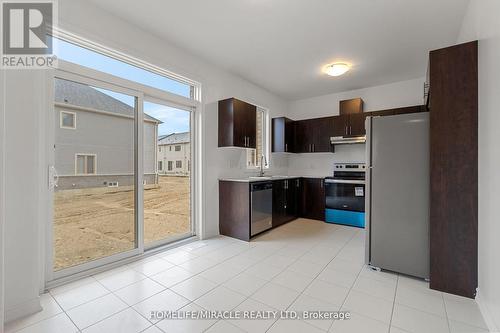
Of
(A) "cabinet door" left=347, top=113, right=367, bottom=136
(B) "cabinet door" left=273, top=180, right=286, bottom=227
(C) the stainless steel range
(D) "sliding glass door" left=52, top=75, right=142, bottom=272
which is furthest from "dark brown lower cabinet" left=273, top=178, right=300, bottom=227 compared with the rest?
(D) "sliding glass door" left=52, top=75, right=142, bottom=272

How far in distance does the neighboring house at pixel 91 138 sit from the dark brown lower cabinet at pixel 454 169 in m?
3.32

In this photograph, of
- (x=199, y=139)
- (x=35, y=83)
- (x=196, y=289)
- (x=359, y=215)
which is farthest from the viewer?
(x=359, y=215)

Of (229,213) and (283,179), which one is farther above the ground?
(283,179)

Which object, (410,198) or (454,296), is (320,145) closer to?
(410,198)

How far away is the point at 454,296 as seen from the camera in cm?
200

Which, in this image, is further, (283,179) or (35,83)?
(283,179)

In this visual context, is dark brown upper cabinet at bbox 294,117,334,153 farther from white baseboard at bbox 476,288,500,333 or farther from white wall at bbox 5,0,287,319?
white baseboard at bbox 476,288,500,333

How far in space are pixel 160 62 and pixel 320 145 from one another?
3645 mm

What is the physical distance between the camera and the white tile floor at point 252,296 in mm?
1642

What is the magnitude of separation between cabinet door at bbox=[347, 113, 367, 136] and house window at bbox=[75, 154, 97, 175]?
448 cm

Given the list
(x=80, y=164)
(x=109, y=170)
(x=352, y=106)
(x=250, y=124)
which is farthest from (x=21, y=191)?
(x=352, y=106)

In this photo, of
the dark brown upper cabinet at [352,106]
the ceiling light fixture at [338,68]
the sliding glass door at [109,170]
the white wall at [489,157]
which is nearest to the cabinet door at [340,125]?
the dark brown upper cabinet at [352,106]

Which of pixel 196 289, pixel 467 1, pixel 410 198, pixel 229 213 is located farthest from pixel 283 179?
pixel 467 1

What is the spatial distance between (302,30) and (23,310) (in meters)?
3.89
